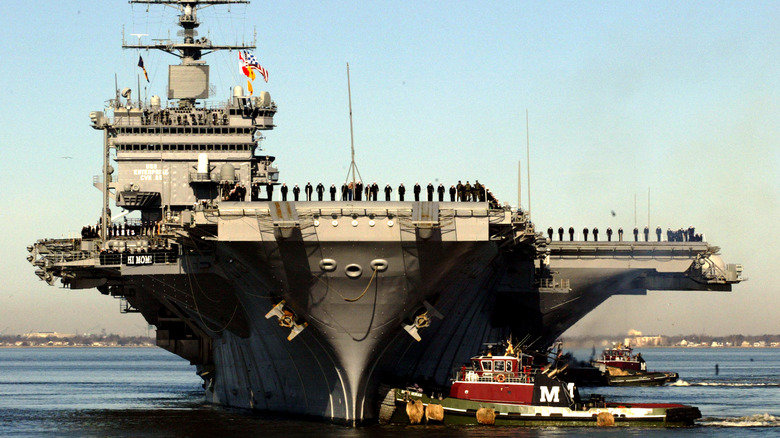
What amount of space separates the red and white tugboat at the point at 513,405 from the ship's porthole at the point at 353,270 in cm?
460

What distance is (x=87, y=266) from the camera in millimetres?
32906

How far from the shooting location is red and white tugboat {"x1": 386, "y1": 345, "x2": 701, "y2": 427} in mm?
28156

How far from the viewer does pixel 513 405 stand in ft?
92.5

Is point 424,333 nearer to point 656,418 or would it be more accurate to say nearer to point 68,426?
point 656,418

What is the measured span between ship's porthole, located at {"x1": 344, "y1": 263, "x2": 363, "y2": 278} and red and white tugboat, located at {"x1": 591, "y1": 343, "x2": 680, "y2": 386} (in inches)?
1406

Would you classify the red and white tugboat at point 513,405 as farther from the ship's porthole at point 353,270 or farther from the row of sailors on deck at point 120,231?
the row of sailors on deck at point 120,231

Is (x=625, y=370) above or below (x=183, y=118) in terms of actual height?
below

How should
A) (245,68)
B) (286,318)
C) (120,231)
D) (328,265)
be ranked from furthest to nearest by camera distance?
(245,68), (120,231), (286,318), (328,265)

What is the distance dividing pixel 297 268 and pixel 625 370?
3913cm

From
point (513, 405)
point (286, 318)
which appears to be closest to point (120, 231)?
point (286, 318)

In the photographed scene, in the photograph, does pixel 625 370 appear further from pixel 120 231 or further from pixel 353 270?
pixel 353 270

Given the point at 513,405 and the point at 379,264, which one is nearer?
the point at 379,264

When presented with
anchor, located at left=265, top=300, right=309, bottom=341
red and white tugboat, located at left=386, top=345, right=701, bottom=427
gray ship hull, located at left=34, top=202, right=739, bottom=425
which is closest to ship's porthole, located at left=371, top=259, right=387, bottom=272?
gray ship hull, located at left=34, top=202, right=739, bottom=425

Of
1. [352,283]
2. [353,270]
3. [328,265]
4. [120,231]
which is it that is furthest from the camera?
[120,231]
